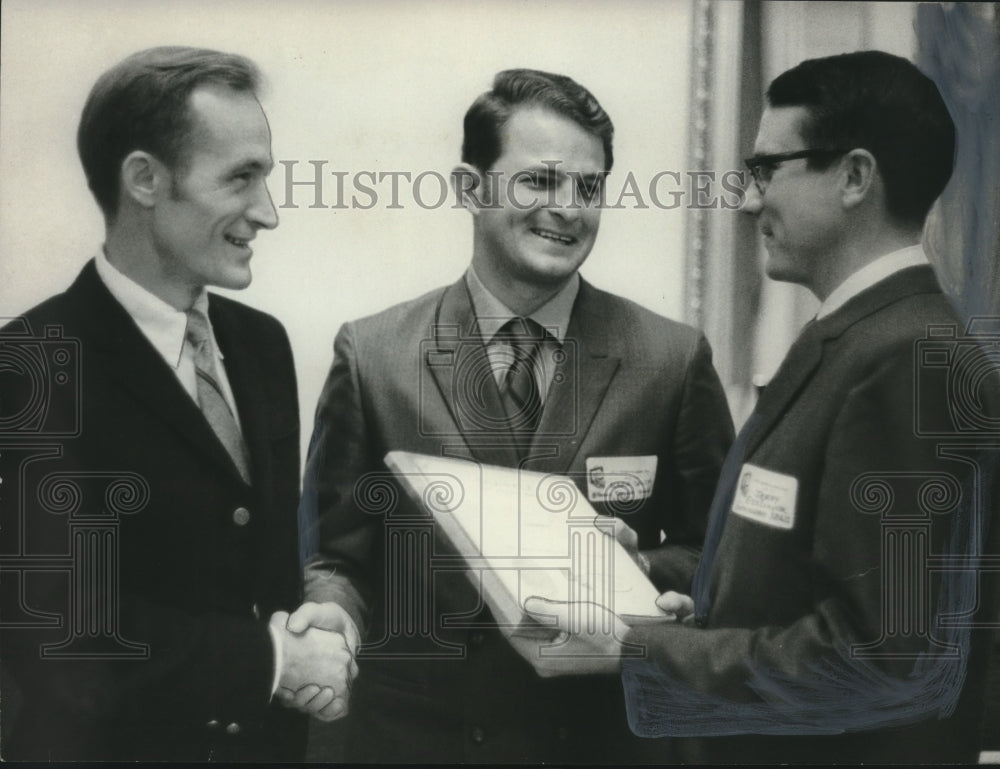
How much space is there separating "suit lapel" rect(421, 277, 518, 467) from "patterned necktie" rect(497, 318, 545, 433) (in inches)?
1.2

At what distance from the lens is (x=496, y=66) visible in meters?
4.07

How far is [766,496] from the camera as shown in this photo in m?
3.97

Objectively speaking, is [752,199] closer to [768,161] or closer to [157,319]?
[768,161]

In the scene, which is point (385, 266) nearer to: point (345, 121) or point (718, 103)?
point (345, 121)

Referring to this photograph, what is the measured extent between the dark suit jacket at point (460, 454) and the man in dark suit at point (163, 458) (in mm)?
131

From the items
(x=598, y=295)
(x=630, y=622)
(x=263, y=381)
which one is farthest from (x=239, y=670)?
(x=598, y=295)

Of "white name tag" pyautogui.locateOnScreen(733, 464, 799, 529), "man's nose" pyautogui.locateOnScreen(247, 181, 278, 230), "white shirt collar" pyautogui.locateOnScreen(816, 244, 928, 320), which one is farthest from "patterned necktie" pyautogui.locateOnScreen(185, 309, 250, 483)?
"white shirt collar" pyautogui.locateOnScreen(816, 244, 928, 320)

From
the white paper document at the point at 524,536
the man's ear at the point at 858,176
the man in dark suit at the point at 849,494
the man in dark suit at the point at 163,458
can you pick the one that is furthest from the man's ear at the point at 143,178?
the man's ear at the point at 858,176

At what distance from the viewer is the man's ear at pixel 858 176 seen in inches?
158

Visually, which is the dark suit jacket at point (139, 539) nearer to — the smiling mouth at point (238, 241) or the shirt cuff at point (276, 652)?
the shirt cuff at point (276, 652)

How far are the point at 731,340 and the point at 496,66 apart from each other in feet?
3.23

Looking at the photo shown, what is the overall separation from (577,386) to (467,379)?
0.30 meters

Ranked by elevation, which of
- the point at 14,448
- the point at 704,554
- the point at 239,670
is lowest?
the point at 239,670

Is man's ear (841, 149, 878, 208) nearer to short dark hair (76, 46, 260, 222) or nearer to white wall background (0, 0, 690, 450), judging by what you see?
white wall background (0, 0, 690, 450)
